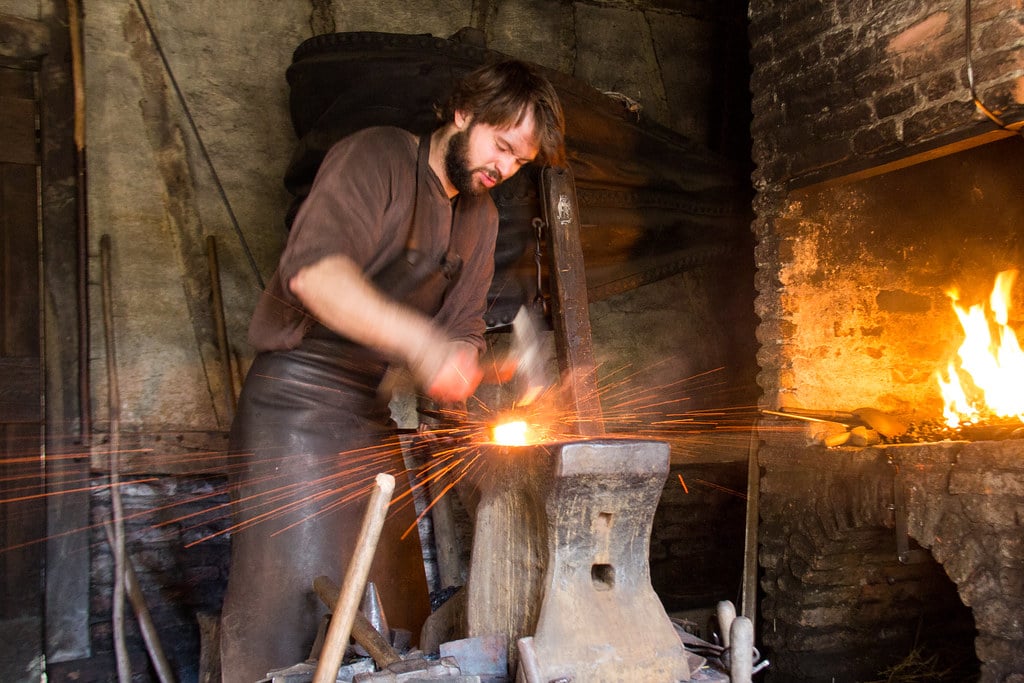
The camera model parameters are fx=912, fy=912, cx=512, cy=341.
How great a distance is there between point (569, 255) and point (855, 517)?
1601 mm

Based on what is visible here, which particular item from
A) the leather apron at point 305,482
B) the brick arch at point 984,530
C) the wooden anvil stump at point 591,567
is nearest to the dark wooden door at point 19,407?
the leather apron at point 305,482

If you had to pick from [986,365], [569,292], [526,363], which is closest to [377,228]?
[526,363]

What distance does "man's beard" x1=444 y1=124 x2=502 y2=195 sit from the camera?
263 cm

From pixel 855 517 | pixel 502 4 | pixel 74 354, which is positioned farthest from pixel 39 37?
pixel 855 517

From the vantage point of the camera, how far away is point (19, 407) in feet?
12.8

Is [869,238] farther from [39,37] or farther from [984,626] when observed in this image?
[39,37]

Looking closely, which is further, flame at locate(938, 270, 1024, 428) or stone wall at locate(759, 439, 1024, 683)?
flame at locate(938, 270, 1024, 428)

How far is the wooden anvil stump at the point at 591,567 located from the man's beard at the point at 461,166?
0.88 m

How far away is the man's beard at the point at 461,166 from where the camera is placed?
263 cm

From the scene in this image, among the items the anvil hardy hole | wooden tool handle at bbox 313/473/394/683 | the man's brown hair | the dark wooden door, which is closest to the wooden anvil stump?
the anvil hardy hole

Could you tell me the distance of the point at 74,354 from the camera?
3.96 m

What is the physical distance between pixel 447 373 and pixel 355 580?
0.75 m

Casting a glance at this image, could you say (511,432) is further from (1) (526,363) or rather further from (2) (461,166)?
(2) (461,166)

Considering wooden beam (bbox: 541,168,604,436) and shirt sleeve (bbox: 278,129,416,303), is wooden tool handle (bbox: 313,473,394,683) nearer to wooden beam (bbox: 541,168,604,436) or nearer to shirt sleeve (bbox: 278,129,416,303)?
shirt sleeve (bbox: 278,129,416,303)
